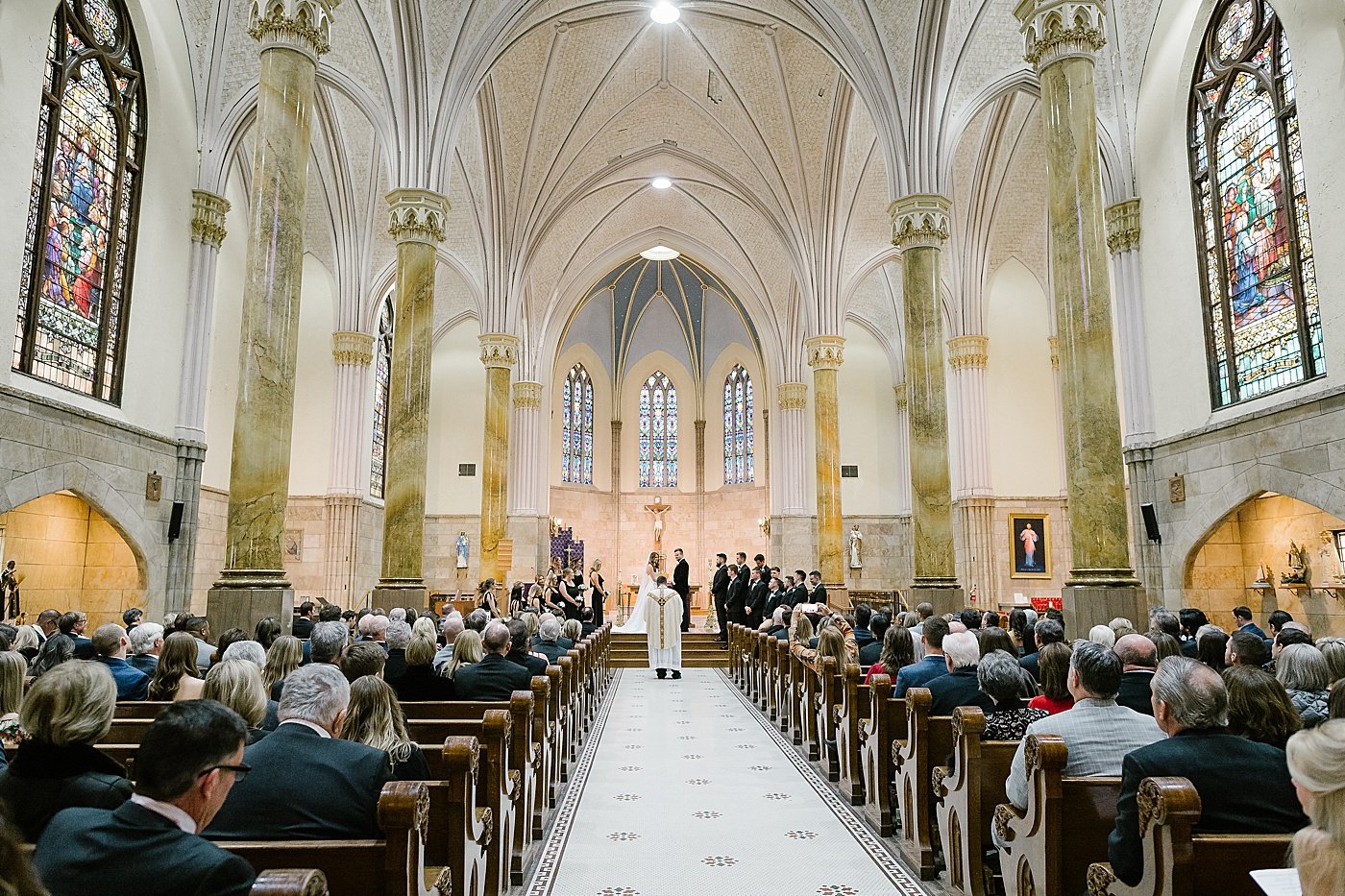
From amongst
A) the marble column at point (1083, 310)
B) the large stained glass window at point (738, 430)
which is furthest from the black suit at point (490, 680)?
the large stained glass window at point (738, 430)

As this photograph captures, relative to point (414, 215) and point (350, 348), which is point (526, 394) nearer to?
point (350, 348)

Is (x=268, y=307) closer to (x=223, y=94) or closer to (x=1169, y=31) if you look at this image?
(x=223, y=94)

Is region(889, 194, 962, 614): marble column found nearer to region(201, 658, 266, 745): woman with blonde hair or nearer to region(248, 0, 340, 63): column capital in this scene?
region(248, 0, 340, 63): column capital

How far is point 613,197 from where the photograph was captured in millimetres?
25672

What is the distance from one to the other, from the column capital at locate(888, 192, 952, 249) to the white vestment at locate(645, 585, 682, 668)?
22.1ft

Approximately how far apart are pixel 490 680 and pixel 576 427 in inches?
1124

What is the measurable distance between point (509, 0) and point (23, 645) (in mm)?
12301

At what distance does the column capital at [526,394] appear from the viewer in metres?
26.7

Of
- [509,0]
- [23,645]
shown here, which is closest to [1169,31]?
[509,0]

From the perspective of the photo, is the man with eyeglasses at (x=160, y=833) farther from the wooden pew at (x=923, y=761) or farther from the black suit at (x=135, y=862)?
the wooden pew at (x=923, y=761)

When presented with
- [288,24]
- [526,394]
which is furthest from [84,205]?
[526,394]

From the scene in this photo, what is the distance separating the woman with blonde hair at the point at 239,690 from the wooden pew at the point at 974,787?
9.96 feet

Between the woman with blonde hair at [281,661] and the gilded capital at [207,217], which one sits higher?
the gilded capital at [207,217]

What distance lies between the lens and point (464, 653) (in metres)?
6.54
